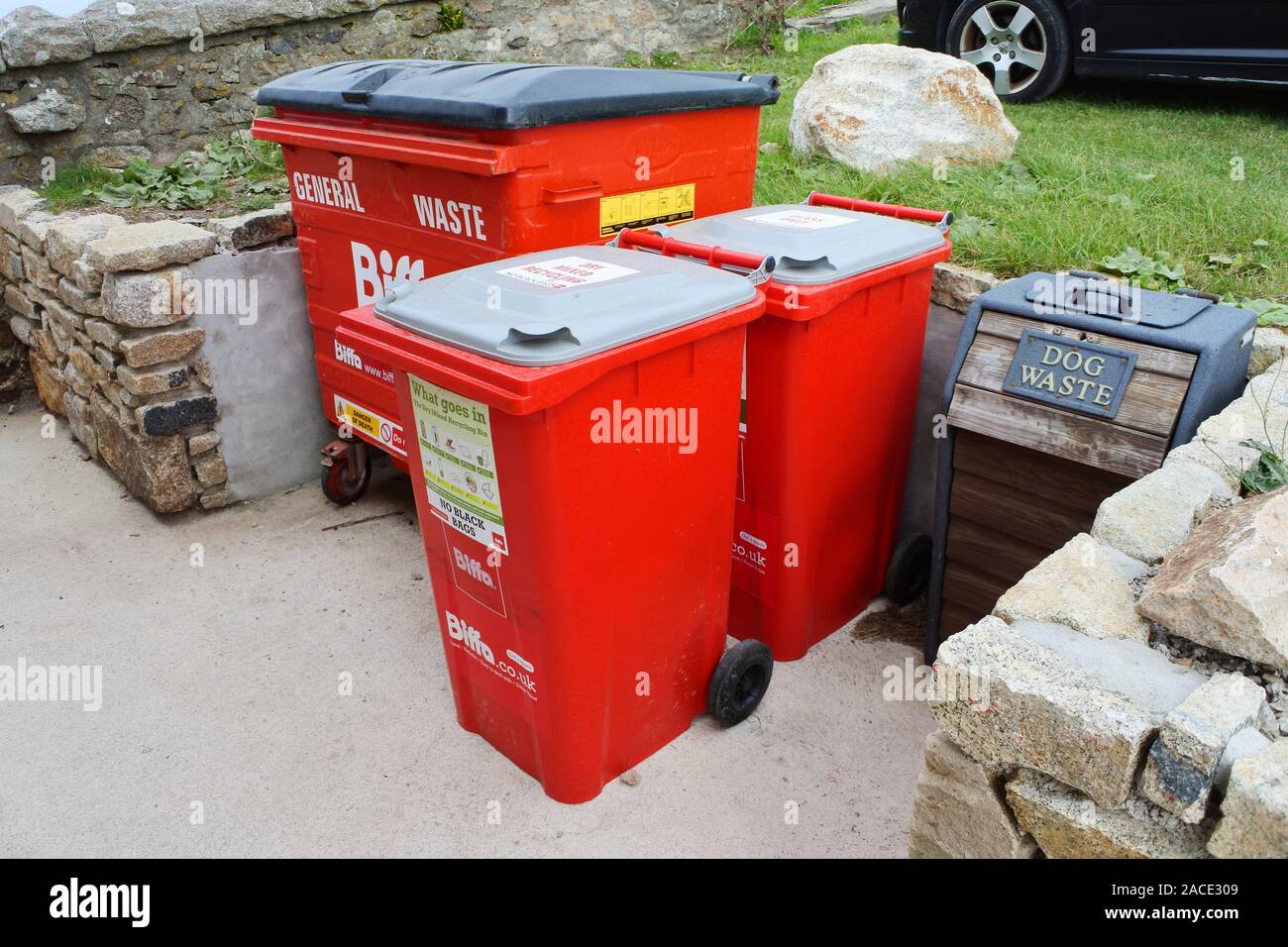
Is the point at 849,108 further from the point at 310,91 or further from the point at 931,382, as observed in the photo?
the point at 310,91

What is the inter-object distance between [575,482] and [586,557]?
19 centimetres

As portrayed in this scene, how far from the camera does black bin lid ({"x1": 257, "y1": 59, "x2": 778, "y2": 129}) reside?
275 cm

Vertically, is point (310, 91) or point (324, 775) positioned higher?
point (310, 91)

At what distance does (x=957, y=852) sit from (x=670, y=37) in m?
6.30

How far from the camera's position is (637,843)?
8.30 feet

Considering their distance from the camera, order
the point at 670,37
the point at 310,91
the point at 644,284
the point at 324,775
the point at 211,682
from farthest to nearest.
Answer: the point at 670,37, the point at 310,91, the point at 211,682, the point at 324,775, the point at 644,284

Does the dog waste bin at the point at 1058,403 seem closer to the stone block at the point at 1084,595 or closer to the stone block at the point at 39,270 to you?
the stone block at the point at 1084,595

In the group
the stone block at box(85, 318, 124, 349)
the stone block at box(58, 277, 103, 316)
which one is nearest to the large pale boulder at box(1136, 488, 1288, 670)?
the stone block at box(85, 318, 124, 349)

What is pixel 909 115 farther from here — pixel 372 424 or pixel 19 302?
pixel 19 302

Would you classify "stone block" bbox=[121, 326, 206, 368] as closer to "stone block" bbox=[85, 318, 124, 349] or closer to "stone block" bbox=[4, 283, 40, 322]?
"stone block" bbox=[85, 318, 124, 349]

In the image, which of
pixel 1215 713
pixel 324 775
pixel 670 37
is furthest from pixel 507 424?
pixel 670 37

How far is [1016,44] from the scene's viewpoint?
19.1 ft

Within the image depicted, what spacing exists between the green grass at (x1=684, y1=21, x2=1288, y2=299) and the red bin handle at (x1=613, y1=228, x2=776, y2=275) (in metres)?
1.20

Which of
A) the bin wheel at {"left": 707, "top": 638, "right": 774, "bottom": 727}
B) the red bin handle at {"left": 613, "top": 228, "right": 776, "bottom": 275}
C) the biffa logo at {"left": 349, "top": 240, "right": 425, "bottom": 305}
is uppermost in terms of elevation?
the red bin handle at {"left": 613, "top": 228, "right": 776, "bottom": 275}
